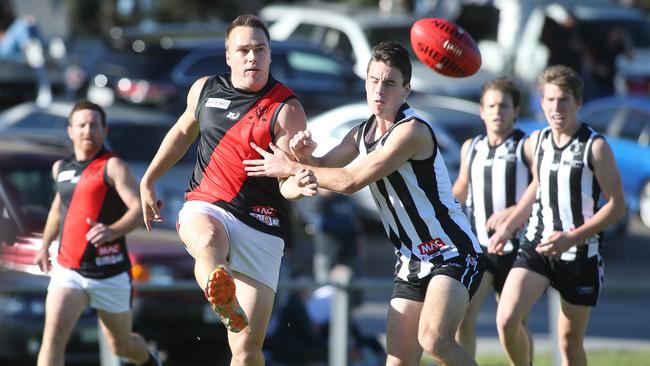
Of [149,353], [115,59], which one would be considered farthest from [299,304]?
[115,59]

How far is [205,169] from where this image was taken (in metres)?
8.27

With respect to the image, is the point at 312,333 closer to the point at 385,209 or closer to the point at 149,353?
the point at 149,353

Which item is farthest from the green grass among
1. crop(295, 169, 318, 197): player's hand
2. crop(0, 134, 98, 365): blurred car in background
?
crop(295, 169, 318, 197): player's hand

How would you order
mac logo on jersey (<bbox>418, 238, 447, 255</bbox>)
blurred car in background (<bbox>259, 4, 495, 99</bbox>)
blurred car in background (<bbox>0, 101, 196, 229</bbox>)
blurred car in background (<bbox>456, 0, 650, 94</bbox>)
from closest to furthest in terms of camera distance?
1. mac logo on jersey (<bbox>418, 238, 447, 255</bbox>)
2. blurred car in background (<bbox>0, 101, 196, 229</bbox>)
3. blurred car in background (<bbox>259, 4, 495, 99</bbox>)
4. blurred car in background (<bbox>456, 0, 650, 94</bbox>)

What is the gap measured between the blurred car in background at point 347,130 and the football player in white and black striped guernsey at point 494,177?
25.4 feet

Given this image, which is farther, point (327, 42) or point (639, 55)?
point (639, 55)

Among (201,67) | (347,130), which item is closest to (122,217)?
(347,130)

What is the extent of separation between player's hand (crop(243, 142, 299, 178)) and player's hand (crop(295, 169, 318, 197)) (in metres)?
0.04

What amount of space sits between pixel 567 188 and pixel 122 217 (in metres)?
3.04

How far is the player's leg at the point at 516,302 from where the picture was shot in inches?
356

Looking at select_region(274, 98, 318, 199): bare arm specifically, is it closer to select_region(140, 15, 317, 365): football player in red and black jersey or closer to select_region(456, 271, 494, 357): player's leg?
select_region(140, 15, 317, 365): football player in red and black jersey

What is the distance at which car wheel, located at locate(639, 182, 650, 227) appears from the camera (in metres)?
20.5

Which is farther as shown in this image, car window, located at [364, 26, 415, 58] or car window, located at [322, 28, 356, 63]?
car window, located at [322, 28, 356, 63]

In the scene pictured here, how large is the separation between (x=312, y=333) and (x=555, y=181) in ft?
14.3
